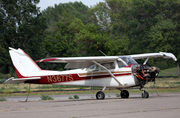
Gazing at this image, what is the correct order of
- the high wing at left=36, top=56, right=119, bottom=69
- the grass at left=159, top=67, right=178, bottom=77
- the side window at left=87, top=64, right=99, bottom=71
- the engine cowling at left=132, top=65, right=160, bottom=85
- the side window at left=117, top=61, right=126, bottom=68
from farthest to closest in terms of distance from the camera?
the grass at left=159, top=67, right=178, bottom=77 < the side window at left=87, top=64, right=99, bottom=71 < the side window at left=117, top=61, right=126, bottom=68 < the engine cowling at left=132, top=65, right=160, bottom=85 < the high wing at left=36, top=56, right=119, bottom=69

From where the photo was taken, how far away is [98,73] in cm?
1792

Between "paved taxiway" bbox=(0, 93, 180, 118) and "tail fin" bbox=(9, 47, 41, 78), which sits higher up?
"tail fin" bbox=(9, 47, 41, 78)

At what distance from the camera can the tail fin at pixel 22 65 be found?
728 inches

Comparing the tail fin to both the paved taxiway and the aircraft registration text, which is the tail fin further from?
the paved taxiway

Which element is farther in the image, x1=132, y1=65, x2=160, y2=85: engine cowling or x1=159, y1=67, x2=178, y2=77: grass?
x1=159, y1=67, x2=178, y2=77: grass

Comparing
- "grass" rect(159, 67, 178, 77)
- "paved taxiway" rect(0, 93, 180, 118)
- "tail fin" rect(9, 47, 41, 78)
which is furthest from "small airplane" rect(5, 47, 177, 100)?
"grass" rect(159, 67, 178, 77)

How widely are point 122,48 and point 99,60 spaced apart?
39.7 metres

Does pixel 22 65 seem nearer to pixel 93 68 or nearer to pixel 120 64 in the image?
pixel 93 68

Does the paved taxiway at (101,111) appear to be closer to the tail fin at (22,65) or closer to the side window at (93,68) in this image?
the side window at (93,68)

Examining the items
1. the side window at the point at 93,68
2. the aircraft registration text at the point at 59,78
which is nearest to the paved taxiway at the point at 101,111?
the side window at the point at 93,68

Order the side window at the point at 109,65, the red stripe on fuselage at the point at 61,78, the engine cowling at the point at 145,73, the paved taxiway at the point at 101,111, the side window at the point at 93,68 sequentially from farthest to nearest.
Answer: the red stripe on fuselage at the point at 61,78
the side window at the point at 93,68
the side window at the point at 109,65
the engine cowling at the point at 145,73
the paved taxiway at the point at 101,111

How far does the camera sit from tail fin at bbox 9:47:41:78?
1850cm

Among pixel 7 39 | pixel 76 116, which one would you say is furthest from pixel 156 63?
pixel 76 116

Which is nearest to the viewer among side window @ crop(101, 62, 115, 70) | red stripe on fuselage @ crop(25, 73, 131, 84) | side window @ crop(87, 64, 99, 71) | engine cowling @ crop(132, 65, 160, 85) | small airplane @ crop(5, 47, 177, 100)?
engine cowling @ crop(132, 65, 160, 85)
